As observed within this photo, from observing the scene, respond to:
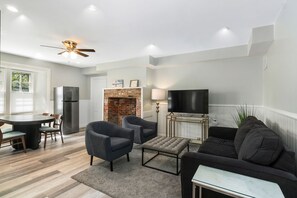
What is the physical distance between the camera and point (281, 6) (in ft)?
7.21

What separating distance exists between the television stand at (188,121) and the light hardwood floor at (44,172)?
2.52m

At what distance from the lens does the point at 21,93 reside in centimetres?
494

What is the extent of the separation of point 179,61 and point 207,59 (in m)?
0.80

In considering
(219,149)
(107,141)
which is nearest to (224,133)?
(219,149)

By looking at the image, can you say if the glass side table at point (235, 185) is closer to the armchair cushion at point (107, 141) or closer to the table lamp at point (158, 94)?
the armchair cushion at point (107, 141)

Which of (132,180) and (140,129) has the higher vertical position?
(140,129)

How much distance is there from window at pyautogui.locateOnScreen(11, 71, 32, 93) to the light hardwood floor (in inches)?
82.6

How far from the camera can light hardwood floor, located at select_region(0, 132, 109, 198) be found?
6.74ft

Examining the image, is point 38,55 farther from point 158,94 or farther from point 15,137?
point 158,94

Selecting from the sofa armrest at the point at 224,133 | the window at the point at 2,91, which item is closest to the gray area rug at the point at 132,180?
the sofa armrest at the point at 224,133

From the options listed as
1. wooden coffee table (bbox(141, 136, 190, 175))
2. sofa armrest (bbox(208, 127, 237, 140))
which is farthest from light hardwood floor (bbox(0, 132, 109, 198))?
sofa armrest (bbox(208, 127, 237, 140))

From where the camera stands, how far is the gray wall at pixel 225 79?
3830 mm

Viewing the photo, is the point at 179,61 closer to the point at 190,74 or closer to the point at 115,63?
the point at 190,74

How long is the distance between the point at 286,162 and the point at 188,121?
10.2ft
